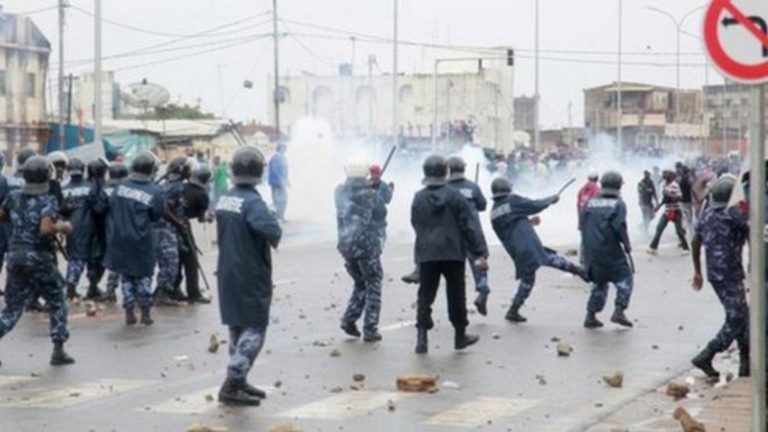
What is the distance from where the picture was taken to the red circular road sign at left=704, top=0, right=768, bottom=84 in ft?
26.7

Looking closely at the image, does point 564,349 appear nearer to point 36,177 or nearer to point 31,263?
point 31,263

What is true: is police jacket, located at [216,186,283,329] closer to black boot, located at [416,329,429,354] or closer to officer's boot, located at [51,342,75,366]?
officer's boot, located at [51,342,75,366]

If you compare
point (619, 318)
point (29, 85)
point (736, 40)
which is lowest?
point (619, 318)

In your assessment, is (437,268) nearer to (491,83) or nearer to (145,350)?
(145,350)

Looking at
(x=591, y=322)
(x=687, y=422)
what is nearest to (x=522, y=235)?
(x=591, y=322)

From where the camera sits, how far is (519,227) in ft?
60.8

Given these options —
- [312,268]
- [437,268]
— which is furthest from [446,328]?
[312,268]

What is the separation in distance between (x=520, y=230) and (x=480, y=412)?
6966mm

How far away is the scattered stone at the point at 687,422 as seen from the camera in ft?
34.7

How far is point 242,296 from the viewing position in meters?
11.9

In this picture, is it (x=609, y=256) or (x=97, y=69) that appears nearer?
(x=609, y=256)

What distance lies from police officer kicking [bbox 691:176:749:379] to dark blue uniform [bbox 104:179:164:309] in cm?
673

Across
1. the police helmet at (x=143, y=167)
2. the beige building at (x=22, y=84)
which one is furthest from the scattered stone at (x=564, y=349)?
the beige building at (x=22, y=84)

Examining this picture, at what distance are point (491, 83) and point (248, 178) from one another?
9344 cm
